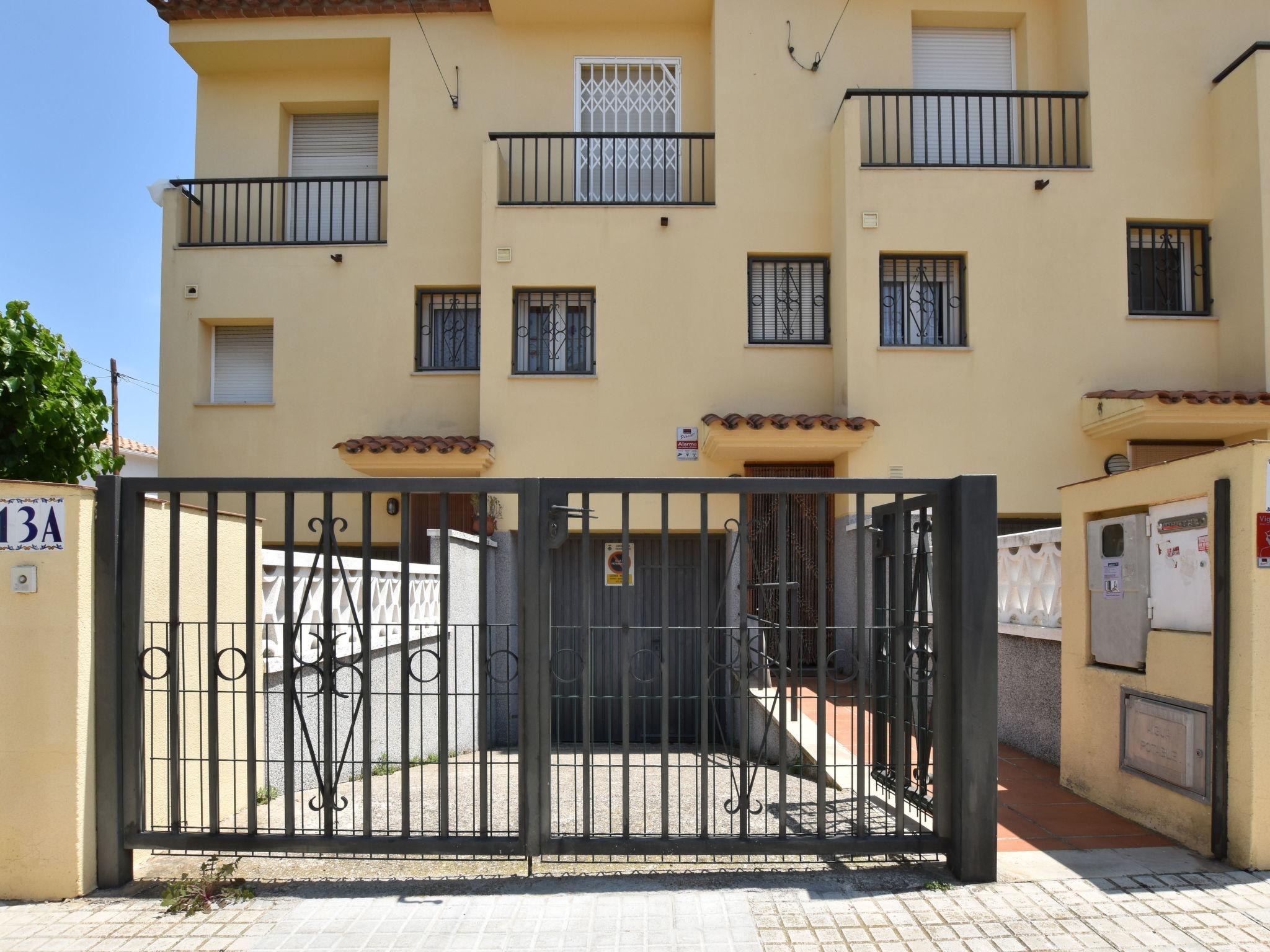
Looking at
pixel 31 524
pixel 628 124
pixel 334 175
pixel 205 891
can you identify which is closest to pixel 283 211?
pixel 334 175

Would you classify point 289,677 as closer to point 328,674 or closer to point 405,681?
point 328,674

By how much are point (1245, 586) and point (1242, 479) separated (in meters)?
0.52

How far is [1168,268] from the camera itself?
11859 millimetres

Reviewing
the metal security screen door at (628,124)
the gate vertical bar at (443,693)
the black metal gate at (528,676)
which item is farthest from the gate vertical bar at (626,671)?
the metal security screen door at (628,124)

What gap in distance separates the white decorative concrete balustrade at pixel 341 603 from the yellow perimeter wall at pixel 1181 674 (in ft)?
13.1

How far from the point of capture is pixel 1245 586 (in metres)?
4.48

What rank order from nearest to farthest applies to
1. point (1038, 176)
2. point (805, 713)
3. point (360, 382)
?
point (805, 713)
point (1038, 176)
point (360, 382)

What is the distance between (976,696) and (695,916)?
5.57ft

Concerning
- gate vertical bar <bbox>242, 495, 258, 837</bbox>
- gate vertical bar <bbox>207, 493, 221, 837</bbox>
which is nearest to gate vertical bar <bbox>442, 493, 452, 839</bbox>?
gate vertical bar <bbox>242, 495, 258, 837</bbox>

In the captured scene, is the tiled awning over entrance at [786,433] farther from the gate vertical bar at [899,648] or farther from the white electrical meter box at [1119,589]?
the gate vertical bar at [899,648]

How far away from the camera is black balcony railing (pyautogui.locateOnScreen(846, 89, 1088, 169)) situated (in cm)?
1169

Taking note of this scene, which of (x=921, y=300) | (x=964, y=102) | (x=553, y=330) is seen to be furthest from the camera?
(x=964, y=102)

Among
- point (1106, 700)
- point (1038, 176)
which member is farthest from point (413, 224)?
point (1106, 700)

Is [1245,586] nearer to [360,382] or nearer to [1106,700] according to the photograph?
[1106,700]
